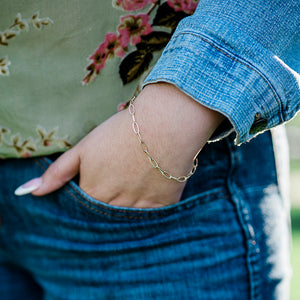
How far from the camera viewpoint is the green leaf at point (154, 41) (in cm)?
79

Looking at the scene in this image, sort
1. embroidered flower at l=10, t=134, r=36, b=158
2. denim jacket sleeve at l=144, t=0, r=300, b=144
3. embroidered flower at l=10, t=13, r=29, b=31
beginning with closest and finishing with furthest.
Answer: denim jacket sleeve at l=144, t=0, r=300, b=144 → embroidered flower at l=10, t=13, r=29, b=31 → embroidered flower at l=10, t=134, r=36, b=158

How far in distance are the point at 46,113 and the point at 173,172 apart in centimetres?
33

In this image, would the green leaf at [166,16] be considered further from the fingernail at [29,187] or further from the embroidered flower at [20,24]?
the fingernail at [29,187]

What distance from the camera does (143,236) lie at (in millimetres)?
819

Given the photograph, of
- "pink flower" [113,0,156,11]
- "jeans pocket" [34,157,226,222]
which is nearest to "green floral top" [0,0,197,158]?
"pink flower" [113,0,156,11]

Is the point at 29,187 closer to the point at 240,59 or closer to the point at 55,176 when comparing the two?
the point at 55,176

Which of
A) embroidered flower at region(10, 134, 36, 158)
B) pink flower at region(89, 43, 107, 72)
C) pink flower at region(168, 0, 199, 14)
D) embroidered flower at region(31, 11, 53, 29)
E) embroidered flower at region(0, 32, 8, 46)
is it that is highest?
pink flower at region(168, 0, 199, 14)

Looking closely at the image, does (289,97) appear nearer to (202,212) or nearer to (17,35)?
(202,212)

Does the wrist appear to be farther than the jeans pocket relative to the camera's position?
No

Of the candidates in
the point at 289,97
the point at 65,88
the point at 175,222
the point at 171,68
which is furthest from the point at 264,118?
the point at 65,88

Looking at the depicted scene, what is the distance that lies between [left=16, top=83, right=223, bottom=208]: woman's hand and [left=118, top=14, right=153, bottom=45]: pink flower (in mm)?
154

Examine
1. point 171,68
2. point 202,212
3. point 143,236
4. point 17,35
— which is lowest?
point 143,236

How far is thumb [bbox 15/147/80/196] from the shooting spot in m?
0.78

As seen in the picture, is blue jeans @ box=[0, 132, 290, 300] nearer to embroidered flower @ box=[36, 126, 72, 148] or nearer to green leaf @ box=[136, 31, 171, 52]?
embroidered flower @ box=[36, 126, 72, 148]
